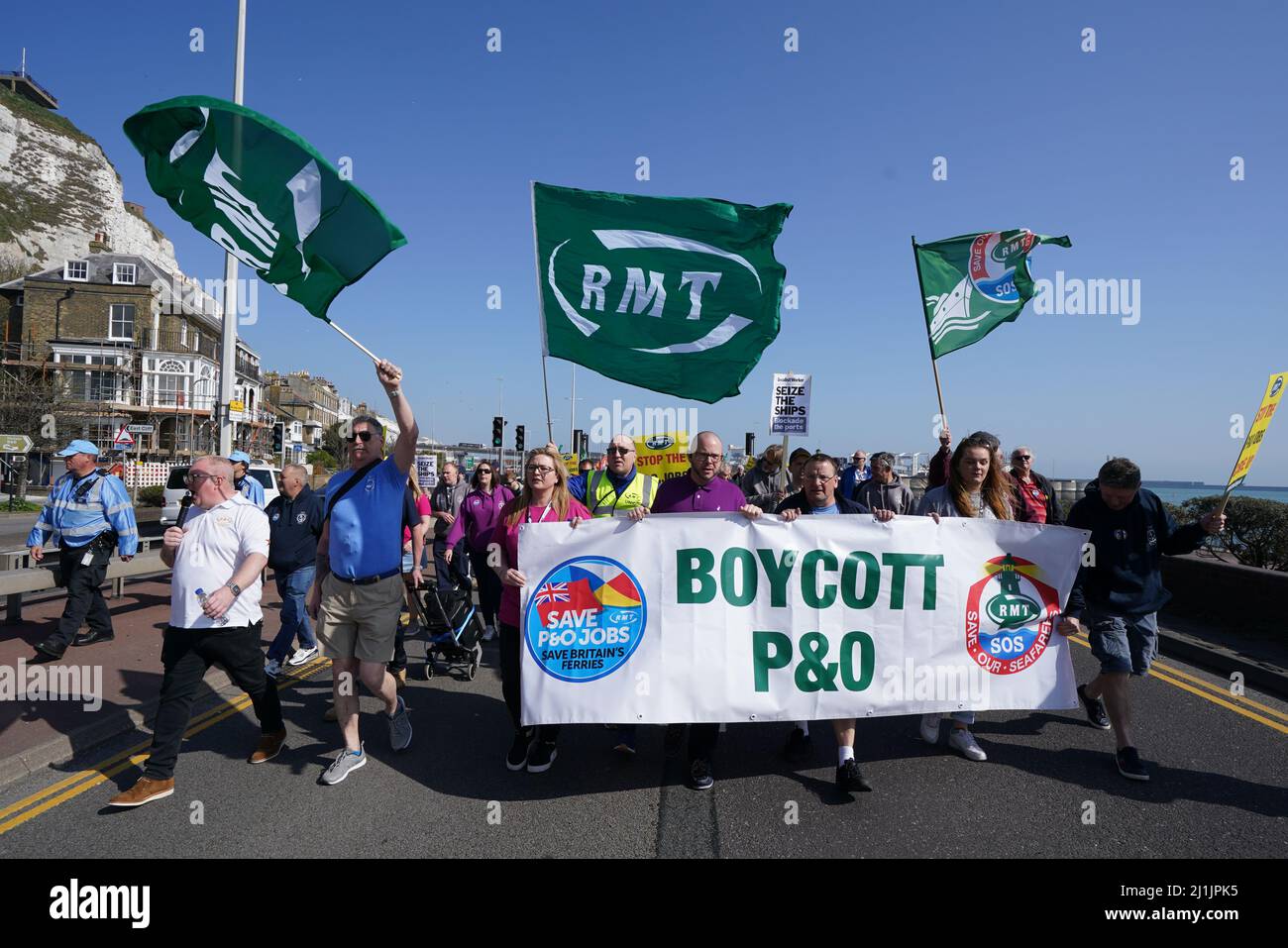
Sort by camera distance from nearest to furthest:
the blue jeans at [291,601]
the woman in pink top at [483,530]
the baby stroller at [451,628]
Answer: the blue jeans at [291,601] < the baby stroller at [451,628] < the woman in pink top at [483,530]

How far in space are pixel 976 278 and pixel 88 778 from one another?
8.49 m

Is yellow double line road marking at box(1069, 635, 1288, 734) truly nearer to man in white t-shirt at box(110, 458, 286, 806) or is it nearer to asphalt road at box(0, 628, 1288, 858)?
asphalt road at box(0, 628, 1288, 858)

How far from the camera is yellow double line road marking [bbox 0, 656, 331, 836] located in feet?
12.2

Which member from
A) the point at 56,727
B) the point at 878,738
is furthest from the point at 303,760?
the point at 878,738

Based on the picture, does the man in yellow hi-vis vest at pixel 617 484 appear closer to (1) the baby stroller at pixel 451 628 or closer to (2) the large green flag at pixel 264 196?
(1) the baby stroller at pixel 451 628

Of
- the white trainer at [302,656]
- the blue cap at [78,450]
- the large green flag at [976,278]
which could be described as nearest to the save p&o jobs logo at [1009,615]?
the large green flag at [976,278]

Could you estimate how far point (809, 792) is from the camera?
4.02 m

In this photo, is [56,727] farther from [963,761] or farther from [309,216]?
[963,761]

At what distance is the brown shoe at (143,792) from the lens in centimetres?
375

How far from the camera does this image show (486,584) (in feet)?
23.3

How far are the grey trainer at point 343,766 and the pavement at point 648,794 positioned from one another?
0.24 ft

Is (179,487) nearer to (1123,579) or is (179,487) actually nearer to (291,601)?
(291,601)

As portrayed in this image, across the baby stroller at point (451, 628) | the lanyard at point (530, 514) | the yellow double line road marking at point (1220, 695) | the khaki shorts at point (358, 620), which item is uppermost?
the lanyard at point (530, 514)
